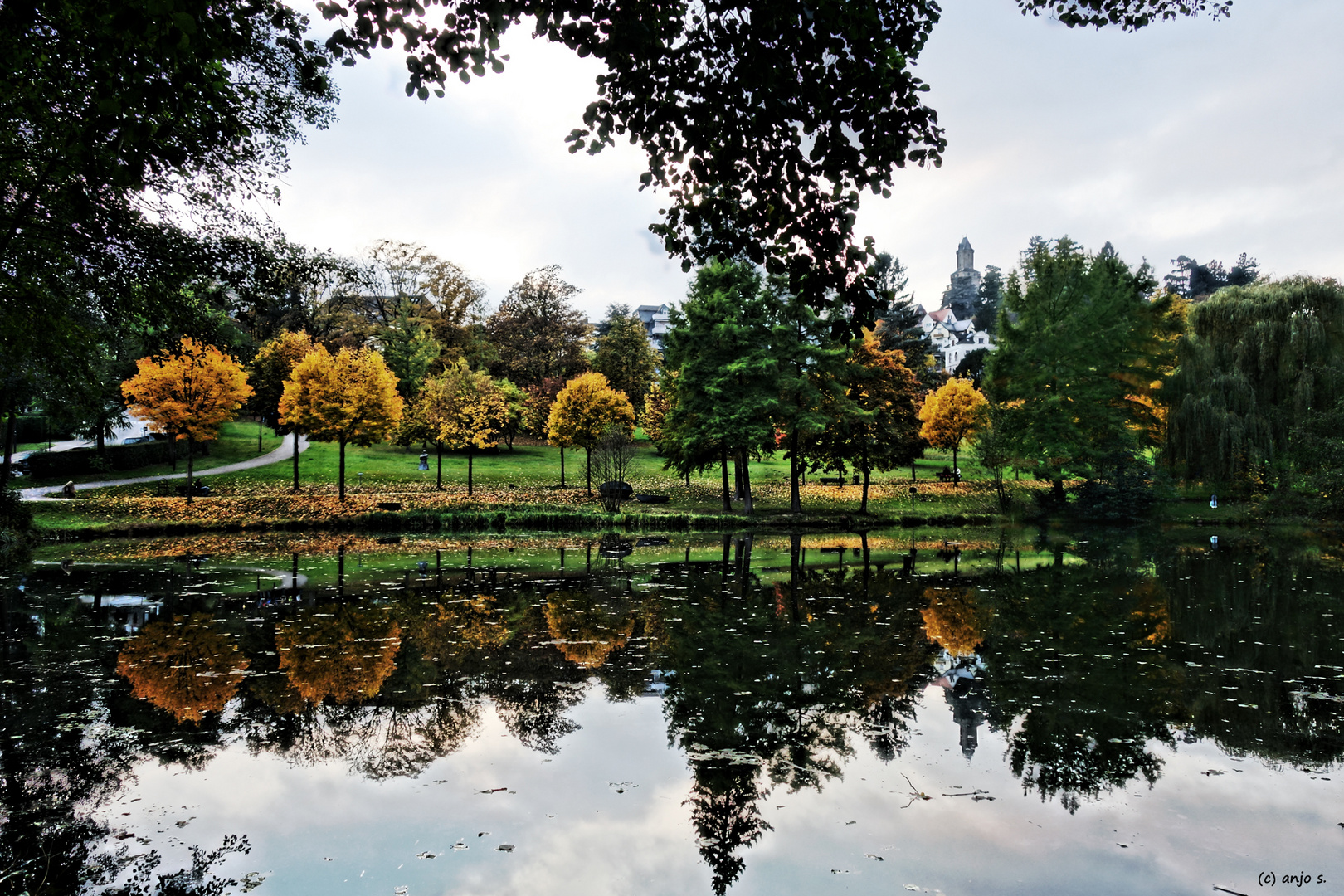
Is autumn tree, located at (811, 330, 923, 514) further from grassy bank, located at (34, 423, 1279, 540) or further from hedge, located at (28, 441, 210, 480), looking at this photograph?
hedge, located at (28, 441, 210, 480)

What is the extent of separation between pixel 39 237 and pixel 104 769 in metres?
8.62

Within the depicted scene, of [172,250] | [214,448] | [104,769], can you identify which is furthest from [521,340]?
[104,769]

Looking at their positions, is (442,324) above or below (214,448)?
above

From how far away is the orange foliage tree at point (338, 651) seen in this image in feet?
28.5

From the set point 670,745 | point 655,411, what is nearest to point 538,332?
point 655,411

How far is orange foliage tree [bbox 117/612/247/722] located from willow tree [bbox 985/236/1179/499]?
36.4 metres

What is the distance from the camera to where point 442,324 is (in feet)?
199

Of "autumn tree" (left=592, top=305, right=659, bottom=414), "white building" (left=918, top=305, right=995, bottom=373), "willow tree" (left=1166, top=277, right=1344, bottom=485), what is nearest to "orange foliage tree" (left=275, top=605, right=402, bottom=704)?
"willow tree" (left=1166, top=277, right=1344, bottom=485)

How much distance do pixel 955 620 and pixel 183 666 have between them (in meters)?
11.4

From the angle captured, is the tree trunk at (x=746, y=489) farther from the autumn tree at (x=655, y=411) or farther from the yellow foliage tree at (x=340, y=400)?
the yellow foliage tree at (x=340, y=400)

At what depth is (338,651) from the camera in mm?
10336

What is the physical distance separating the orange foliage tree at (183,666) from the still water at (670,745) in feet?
0.18

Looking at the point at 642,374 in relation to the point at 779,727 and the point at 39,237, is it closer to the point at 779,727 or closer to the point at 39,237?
the point at 39,237

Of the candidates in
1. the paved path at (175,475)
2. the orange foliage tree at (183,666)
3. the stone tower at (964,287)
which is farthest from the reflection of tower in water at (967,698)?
the stone tower at (964,287)
